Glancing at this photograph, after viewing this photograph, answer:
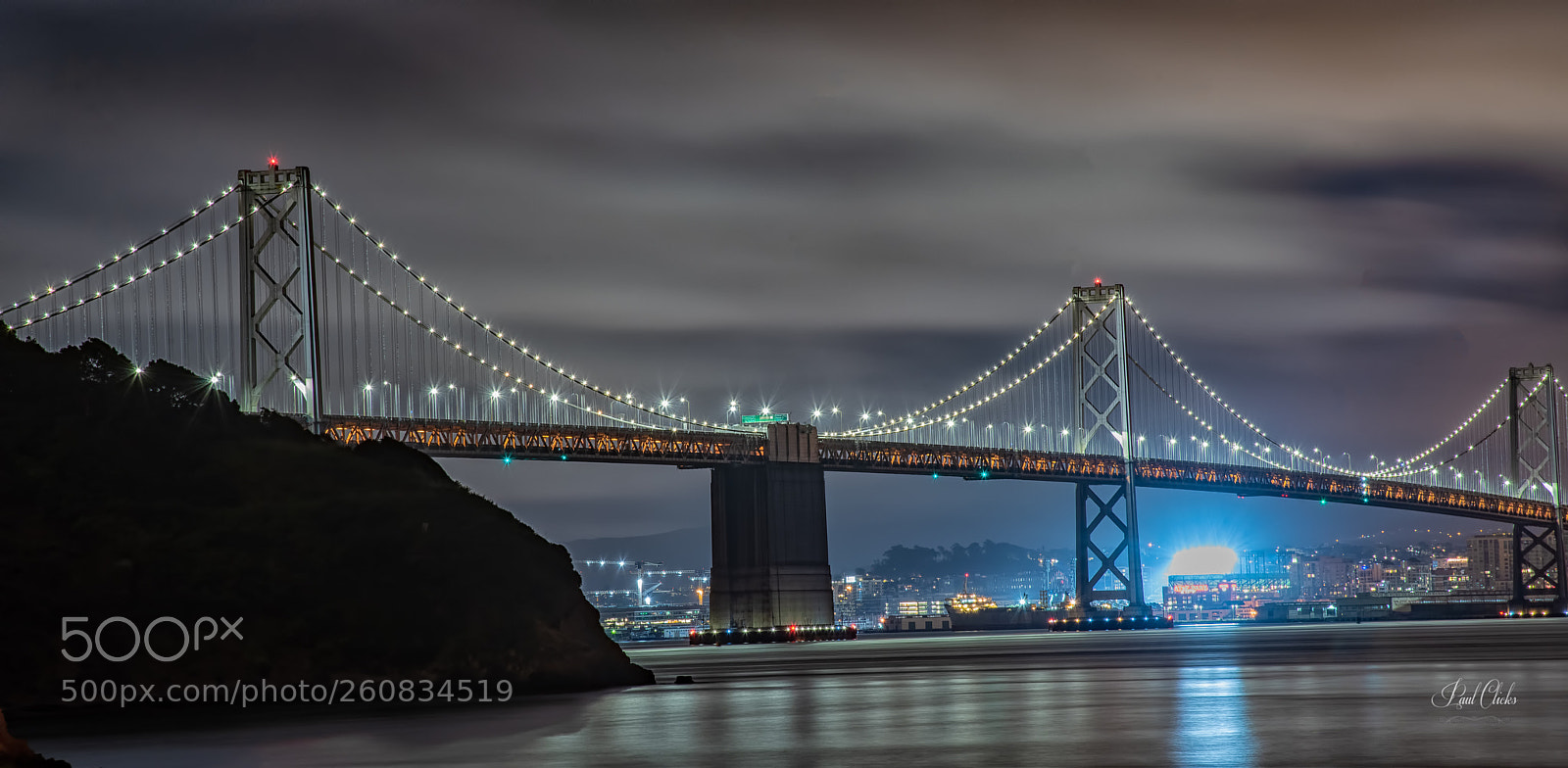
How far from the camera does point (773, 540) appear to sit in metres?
97.1

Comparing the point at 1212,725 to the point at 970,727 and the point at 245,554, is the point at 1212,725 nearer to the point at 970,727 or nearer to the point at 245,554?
the point at 970,727

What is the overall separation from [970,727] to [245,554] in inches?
782

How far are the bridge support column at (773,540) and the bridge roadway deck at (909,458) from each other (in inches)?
58.9

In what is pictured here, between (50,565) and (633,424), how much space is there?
63049mm

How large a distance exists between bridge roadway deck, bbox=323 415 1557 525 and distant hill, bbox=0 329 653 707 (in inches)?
950

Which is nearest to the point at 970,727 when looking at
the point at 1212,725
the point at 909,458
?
the point at 1212,725

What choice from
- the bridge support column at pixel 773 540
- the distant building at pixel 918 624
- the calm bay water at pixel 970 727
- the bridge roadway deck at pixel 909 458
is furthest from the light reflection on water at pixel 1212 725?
the distant building at pixel 918 624

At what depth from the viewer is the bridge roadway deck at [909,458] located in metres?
86.6

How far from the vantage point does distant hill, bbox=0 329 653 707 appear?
3772cm
